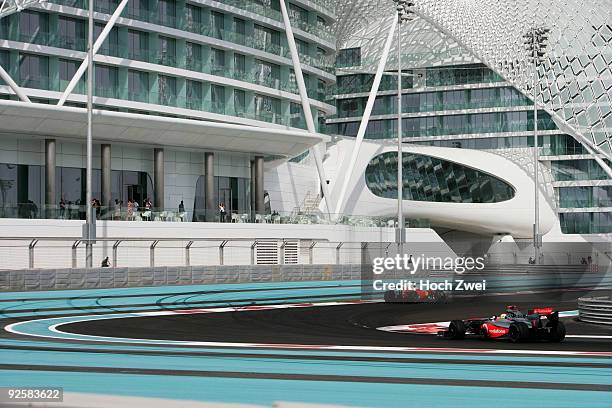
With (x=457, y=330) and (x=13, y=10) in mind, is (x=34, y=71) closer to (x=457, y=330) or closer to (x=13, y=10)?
(x=13, y=10)

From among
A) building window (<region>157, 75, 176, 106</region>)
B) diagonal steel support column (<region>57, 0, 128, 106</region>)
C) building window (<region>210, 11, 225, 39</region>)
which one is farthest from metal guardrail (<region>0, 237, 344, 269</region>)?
building window (<region>210, 11, 225, 39</region>)

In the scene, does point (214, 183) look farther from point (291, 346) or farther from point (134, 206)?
point (291, 346)

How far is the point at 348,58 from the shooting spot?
103 metres

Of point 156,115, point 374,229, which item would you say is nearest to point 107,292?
point 156,115

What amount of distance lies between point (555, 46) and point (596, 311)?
6961 centimetres

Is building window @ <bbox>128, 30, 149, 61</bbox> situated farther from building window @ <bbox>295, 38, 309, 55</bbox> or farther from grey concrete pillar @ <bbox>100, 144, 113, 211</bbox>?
building window @ <bbox>295, 38, 309, 55</bbox>

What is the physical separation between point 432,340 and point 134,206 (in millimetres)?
34842

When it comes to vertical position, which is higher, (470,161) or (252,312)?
(470,161)

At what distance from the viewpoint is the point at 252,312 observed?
95.3 feet

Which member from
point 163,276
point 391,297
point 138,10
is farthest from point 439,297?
point 138,10

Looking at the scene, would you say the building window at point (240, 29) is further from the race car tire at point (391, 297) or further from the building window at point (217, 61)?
the race car tire at point (391, 297)

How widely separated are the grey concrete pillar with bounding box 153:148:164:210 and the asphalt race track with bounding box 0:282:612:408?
89.0 feet

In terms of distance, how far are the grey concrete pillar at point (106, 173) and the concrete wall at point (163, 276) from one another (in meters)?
12.7

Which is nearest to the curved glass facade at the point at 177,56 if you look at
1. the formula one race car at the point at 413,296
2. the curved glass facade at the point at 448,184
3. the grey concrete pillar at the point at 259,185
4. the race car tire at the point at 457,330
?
the grey concrete pillar at the point at 259,185
